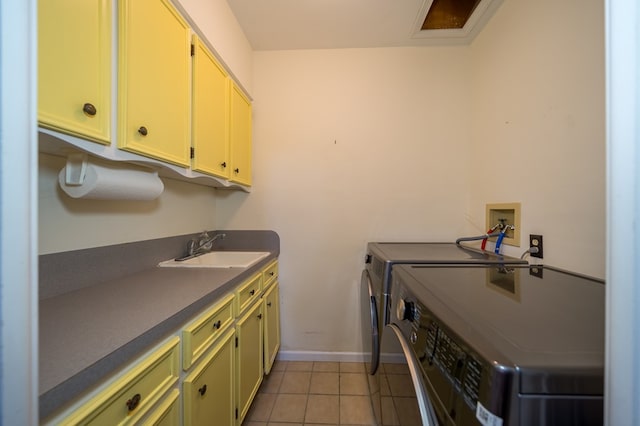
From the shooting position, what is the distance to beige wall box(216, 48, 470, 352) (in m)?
1.93

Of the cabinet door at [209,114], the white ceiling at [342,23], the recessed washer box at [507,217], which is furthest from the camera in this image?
the white ceiling at [342,23]

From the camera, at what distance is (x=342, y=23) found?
5.56 feet

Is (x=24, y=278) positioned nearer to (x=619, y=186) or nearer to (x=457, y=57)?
(x=619, y=186)

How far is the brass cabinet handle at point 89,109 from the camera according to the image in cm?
69

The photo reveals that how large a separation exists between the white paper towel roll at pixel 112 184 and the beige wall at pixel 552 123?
5.93 feet

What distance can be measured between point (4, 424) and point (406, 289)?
82 centimetres

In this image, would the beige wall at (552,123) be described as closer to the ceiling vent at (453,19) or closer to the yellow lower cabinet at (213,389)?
the ceiling vent at (453,19)

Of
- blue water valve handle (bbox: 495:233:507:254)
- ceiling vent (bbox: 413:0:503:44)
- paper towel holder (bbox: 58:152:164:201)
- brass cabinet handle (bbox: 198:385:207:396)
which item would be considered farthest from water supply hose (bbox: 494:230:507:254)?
paper towel holder (bbox: 58:152:164:201)

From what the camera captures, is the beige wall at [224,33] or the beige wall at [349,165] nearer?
the beige wall at [224,33]

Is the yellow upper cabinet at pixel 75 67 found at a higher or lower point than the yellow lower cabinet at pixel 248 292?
higher

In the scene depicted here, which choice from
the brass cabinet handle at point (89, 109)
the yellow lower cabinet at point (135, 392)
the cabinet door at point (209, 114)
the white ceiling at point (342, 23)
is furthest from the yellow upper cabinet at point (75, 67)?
the white ceiling at point (342, 23)

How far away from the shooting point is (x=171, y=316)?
2.40ft

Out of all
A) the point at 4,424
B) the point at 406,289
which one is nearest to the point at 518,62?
the point at 406,289

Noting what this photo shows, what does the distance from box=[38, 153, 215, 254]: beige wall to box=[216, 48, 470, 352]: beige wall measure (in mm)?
453
